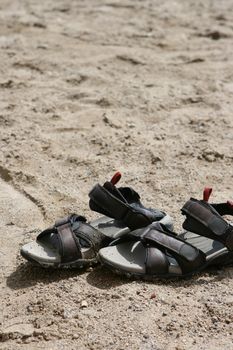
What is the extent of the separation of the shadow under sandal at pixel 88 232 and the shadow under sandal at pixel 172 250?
0.07 meters

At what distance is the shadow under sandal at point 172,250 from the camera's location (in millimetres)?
2506

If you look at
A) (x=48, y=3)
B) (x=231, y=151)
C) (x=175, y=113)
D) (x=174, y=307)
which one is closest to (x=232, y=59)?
(x=175, y=113)

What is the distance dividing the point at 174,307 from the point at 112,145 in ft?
4.66

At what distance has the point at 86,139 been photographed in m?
3.71

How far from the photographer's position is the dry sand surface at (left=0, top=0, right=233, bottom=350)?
2316 millimetres

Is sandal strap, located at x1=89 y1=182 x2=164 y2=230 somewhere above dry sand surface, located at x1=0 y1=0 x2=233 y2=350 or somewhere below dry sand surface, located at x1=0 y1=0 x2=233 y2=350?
above

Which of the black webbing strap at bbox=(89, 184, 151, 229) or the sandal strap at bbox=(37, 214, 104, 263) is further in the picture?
the black webbing strap at bbox=(89, 184, 151, 229)

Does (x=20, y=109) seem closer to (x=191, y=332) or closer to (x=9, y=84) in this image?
(x=9, y=84)

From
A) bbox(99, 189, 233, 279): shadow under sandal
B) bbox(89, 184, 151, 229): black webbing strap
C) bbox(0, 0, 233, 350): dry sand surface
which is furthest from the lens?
bbox(89, 184, 151, 229): black webbing strap

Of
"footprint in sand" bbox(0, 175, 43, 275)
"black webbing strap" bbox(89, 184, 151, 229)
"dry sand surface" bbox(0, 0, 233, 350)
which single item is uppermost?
"black webbing strap" bbox(89, 184, 151, 229)

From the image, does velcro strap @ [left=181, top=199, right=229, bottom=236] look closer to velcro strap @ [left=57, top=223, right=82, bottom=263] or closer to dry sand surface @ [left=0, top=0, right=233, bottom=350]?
dry sand surface @ [left=0, top=0, right=233, bottom=350]

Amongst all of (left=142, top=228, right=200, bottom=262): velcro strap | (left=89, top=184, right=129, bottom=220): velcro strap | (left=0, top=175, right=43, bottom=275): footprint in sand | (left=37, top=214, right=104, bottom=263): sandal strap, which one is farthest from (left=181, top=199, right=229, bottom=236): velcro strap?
(left=0, top=175, right=43, bottom=275): footprint in sand

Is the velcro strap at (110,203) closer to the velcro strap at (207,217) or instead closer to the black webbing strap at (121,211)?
the black webbing strap at (121,211)

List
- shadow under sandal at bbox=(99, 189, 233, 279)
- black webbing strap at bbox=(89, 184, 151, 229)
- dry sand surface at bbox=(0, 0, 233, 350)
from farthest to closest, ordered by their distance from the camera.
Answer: black webbing strap at bbox=(89, 184, 151, 229) < shadow under sandal at bbox=(99, 189, 233, 279) < dry sand surface at bbox=(0, 0, 233, 350)
